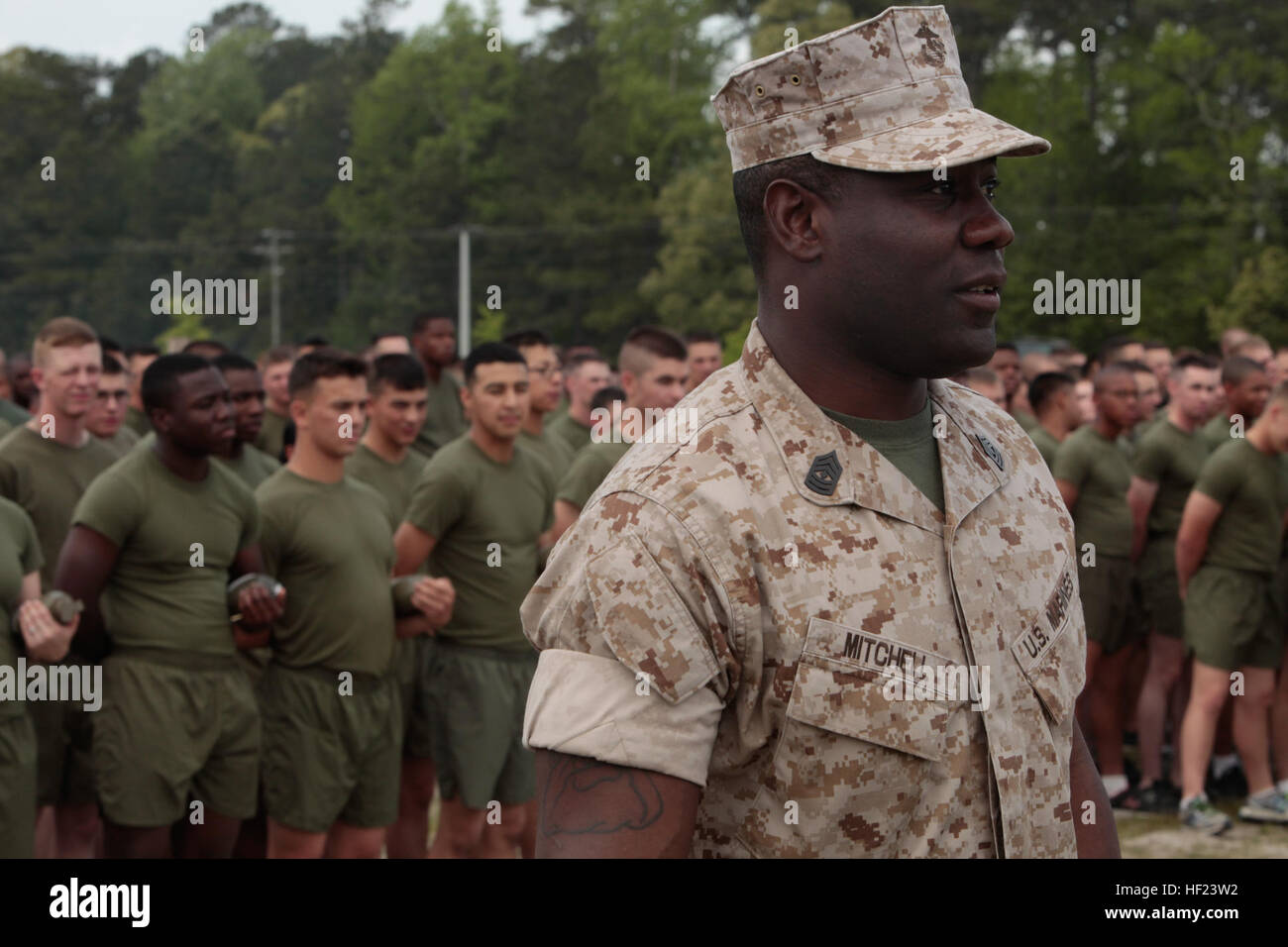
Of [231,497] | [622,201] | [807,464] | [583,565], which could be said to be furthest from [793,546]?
[622,201]

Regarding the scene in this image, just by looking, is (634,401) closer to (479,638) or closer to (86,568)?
(479,638)

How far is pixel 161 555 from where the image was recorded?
536 cm

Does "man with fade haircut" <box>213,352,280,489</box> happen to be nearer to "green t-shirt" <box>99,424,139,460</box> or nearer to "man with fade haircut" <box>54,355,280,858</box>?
"green t-shirt" <box>99,424,139,460</box>

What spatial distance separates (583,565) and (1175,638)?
725 cm

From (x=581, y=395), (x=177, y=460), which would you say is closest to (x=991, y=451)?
(x=177, y=460)

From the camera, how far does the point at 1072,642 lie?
2.35 m

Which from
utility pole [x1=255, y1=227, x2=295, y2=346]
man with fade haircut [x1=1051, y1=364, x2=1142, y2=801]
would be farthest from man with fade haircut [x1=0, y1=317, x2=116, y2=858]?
utility pole [x1=255, y1=227, x2=295, y2=346]

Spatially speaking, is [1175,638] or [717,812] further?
[1175,638]

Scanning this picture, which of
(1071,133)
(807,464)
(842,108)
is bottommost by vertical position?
(807,464)

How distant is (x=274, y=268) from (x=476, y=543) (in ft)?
179

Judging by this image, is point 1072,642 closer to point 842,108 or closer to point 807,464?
point 807,464

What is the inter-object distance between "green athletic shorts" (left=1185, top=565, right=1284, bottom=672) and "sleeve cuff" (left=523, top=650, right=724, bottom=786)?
631 cm

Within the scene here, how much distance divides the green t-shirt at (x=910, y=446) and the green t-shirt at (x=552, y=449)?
5.43m

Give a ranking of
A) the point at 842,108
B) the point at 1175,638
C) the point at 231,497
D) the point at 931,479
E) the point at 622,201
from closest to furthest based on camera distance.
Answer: the point at 842,108, the point at 931,479, the point at 231,497, the point at 1175,638, the point at 622,201
